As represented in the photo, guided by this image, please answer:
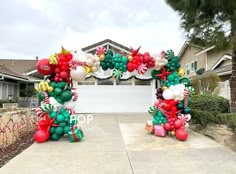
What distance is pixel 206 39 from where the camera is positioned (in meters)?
7.37

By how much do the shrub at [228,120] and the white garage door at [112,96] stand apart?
7707mm

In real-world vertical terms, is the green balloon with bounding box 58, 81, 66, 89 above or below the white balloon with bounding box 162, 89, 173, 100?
above

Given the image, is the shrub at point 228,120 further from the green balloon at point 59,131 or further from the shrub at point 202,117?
the green balloon at point 59,131

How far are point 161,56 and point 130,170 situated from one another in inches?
166

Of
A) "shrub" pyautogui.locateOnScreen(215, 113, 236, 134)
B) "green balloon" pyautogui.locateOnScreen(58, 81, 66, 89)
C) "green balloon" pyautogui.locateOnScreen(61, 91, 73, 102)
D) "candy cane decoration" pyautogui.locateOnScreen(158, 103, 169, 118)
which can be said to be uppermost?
"green balloon" pyautogui.locateOnScreen(58, 81, 66, 89)

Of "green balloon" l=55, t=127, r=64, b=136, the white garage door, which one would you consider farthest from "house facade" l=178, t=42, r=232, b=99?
"green balloon" l=55, t=127, r=64, b=136

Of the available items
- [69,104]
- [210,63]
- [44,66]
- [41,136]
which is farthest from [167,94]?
[210,63]

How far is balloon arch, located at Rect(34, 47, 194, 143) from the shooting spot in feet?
22.7

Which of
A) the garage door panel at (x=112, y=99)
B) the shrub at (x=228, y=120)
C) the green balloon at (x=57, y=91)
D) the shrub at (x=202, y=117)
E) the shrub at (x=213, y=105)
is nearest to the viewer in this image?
the shrub at (x=228, y=120)

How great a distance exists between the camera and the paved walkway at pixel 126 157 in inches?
175

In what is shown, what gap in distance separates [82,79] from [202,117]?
431 centimetres

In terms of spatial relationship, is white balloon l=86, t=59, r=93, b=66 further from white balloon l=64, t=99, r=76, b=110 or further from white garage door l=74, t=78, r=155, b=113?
white garage door l=74, t=78, r=155, b=113

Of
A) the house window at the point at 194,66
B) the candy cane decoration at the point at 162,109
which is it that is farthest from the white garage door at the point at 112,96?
the house window at the point at 194,66

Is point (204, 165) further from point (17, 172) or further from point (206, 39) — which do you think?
point (206, 39)
